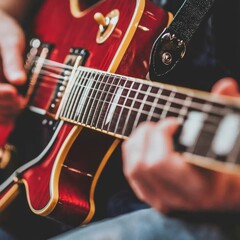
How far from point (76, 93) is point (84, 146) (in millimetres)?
130

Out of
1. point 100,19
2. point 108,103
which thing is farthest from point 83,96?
point 100,19

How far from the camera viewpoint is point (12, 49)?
1.20 metres

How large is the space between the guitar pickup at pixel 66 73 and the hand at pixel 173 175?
0.45m

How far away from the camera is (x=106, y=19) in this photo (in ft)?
3.18

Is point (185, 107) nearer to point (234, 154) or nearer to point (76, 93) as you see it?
point (234, 154)

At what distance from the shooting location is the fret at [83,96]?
86 cm

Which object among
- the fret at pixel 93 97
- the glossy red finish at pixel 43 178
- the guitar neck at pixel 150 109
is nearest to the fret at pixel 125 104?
the guitar neck at pixel 150 109

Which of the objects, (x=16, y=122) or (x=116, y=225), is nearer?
(x=116, y=225)

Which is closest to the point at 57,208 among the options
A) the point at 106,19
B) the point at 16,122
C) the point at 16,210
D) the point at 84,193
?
the point at 84,193

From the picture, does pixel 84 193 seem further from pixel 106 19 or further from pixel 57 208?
pixel 106 19

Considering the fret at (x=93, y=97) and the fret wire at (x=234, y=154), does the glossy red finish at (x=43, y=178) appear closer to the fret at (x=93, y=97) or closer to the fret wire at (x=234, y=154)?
the fret at (x=93, y=97)

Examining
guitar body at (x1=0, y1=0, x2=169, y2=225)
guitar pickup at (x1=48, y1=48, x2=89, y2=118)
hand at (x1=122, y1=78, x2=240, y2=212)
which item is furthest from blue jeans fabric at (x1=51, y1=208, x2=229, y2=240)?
guitar pickup at (x1=48, y1=48, x2=89, y2=118)

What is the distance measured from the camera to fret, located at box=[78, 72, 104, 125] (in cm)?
83

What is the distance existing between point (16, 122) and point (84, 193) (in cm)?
36
